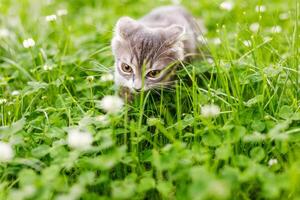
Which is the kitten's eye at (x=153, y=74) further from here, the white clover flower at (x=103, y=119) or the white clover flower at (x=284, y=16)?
the white clover flower at (x=284, y=16)

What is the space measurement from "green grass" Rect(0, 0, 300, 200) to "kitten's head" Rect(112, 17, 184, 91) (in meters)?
0.11

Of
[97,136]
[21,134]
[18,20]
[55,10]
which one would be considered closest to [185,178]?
[97,136]

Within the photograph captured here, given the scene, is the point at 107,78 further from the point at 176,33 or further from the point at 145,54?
the point at 176,33

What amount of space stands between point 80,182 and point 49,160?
0.36 m

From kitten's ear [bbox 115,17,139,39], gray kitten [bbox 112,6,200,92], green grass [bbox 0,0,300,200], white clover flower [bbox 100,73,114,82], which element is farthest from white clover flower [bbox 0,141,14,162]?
kitten's ear [bbox 115,17,139,39]

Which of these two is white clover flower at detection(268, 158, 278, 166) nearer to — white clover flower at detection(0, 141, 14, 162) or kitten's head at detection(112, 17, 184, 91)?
kitten's head at detection(112, 17, 184, 91)

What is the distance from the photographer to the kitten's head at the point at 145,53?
3141 millimetres

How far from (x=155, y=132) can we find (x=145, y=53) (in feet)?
2.16

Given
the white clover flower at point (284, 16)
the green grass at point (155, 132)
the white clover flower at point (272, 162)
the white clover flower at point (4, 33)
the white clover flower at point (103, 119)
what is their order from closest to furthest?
the green grass at point (155, 132) → the white clover flower at point (272, 162) → the white clover flower at point (103, 119) → the white clover flower at point (4, 33) → the white clover flower at point (284, 16)

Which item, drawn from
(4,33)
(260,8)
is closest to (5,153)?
(4,33)

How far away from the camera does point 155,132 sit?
273 cm

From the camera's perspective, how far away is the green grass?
2.20 metres

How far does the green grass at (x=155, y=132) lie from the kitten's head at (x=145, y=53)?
0.11 m

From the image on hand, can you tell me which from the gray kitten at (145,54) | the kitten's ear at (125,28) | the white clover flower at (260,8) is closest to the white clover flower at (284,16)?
the white clover flower at (260,8)
